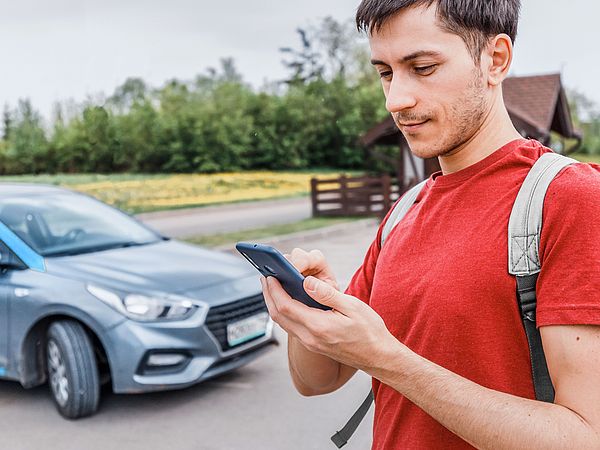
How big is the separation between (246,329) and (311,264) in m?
3.48

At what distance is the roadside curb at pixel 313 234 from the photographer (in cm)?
1320

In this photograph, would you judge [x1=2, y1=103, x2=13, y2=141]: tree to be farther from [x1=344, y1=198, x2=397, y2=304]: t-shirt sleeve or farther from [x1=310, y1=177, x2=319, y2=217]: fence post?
[x1=344, y1=198, x2=397, y2=304]: t-shirt sleeve

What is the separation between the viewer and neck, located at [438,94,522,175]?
55.6 inches

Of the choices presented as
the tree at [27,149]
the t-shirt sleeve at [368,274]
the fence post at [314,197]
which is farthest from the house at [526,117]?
the tree at [27,149]

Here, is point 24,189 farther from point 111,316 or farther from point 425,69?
point 425,69

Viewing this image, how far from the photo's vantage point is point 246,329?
4965mm

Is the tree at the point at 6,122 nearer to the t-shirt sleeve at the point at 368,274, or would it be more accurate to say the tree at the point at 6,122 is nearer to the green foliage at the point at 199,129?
the green foliage at the point at 199,129

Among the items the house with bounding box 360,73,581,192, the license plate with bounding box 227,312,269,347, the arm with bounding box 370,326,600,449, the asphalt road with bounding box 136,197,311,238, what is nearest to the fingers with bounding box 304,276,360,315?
the arm with bounding box 370,326,600,449

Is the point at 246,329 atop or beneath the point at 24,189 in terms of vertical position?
beneath

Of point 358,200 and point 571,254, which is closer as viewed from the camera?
point 571,254

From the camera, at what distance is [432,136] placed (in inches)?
55.1

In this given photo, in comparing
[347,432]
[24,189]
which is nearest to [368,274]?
[347,432]

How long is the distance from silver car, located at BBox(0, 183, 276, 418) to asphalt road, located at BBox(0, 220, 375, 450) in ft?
0.68

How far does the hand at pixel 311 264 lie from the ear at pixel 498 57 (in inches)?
21.5
